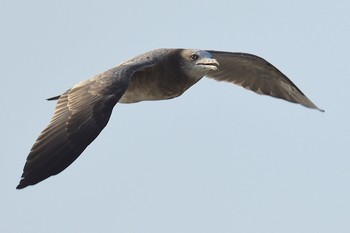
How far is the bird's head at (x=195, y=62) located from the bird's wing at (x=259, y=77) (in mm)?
1430

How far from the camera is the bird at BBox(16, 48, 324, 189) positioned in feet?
51.9

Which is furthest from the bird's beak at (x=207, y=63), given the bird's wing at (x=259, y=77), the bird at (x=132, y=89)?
the bird's wing at (x=259, y=77)

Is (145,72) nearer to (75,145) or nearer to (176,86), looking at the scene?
(176,86)

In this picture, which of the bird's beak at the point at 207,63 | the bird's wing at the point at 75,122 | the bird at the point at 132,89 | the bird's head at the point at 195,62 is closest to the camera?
the bird's wing at the point at 75,122

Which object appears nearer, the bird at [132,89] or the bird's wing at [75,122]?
the bird's wing at [75,122]

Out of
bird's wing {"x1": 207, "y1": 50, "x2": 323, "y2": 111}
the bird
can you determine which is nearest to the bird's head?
the bird

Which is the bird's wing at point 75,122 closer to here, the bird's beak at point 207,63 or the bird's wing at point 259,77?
the bird's beak at point 207,63

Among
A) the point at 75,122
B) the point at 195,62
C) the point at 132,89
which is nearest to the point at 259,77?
the point at 195,62

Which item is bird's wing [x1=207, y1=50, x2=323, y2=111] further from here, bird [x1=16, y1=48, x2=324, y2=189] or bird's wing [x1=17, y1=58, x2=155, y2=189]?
bird's wing [x1=17, y1=58, x2=155, y2=189]

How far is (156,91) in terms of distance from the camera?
19078 mm

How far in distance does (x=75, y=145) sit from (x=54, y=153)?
40 cm

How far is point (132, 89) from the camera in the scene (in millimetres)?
18922

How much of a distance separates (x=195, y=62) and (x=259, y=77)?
2.49 m

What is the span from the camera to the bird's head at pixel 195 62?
62.7 feet
